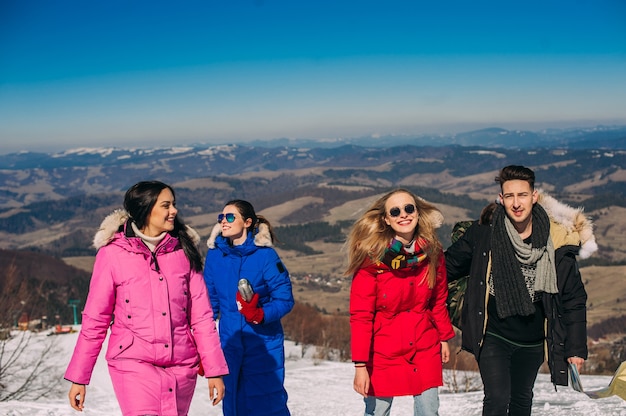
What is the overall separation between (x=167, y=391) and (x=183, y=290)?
0.70 m

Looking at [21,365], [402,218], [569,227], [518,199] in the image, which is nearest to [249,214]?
[402,218]

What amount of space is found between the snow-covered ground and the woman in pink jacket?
12.3ft

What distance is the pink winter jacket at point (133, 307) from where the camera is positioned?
12.3 ft

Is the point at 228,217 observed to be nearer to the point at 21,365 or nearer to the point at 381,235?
the point at 381,235

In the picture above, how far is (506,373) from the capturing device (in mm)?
4594

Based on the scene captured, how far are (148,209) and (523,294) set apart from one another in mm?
3059

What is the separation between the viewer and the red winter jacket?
14.1ft

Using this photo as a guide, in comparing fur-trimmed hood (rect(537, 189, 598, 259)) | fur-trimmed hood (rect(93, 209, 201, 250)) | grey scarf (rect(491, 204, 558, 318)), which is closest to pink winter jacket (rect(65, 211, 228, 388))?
fur-trimmed hood (rect(93, 209, 201, 250))

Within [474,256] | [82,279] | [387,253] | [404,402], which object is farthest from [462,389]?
[82,279]

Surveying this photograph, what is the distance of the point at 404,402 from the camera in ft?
26.0

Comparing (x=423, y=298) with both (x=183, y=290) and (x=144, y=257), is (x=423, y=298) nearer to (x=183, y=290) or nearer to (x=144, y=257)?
(x=183, y=290)

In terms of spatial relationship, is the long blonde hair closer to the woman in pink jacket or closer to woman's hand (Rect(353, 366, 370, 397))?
woman's hand (Rect(353, 366, 370, 397))

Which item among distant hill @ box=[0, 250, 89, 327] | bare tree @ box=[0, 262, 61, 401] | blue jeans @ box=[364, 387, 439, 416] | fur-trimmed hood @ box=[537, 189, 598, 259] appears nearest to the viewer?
blue jeans @ box=[364, 387, 439, 416]

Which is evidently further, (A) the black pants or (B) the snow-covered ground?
(B) the snow-covered ground
